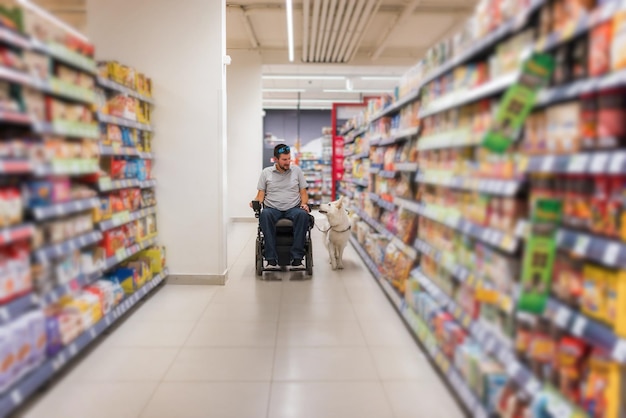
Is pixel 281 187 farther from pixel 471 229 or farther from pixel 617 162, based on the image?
pixel 617 162

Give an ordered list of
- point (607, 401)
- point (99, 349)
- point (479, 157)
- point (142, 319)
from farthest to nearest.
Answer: point (142, 319)
point (99, 349)
point (479, 157)
point (607, 401)

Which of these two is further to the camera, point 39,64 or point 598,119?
point 39,64

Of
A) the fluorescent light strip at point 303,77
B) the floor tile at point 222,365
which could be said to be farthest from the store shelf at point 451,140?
the fluorescent light strip at point 303,77

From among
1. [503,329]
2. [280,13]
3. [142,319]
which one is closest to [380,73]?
[280,13]

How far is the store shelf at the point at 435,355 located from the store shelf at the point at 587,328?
0.67m

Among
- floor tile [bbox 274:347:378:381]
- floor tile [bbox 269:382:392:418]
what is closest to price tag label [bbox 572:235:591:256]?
floor tile [bbox 269:382:392:418]

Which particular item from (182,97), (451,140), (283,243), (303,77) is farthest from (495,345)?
(303,77)

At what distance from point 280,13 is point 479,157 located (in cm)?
760

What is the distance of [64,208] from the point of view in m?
2.97

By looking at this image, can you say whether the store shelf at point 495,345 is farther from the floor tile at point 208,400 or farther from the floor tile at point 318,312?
the floor tile at point 318,312

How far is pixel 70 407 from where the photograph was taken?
2.59 meters

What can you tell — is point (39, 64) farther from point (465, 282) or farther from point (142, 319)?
point (465, 282)

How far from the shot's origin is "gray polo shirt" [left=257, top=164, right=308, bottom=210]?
5.89 m

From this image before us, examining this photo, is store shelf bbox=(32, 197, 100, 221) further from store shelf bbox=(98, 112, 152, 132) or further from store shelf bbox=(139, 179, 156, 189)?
store shelf bbox=(139, 179, 156, 189)
